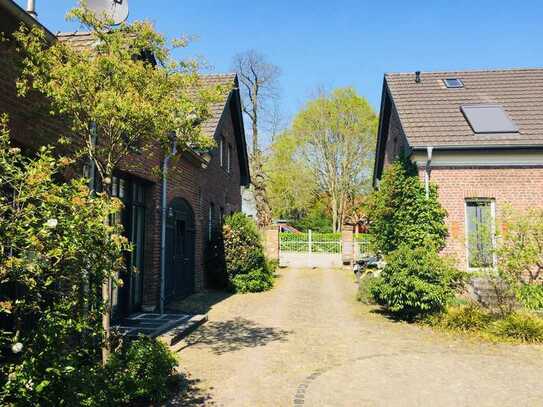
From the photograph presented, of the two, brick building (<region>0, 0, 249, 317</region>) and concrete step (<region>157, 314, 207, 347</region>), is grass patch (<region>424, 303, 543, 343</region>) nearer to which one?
concrete step (<region>157, 314, 207, 347</region>)

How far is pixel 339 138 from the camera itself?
33.5 m

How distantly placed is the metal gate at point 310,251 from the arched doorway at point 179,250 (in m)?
12.8

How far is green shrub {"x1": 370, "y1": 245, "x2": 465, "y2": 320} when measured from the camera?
933 centimetres

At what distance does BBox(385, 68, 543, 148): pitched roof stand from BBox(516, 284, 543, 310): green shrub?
491cm

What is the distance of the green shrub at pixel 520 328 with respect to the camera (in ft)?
25.8

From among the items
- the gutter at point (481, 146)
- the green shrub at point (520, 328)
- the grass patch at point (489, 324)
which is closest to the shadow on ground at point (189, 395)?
the grass patch at point (489, 324)

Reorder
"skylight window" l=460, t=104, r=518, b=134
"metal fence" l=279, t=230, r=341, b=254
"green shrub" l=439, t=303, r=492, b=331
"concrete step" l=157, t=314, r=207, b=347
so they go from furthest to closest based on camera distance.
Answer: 1. "metal fence" l=279, t=230, r=341, b=254
2. "skylight window" l=460, t=104, r=518, b=134
3. "green shrub" l=439, t=303, r=492, b=331
4. "concrete step" l=157, t=314, r=207, b=347

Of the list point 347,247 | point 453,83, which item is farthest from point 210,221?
point 347,247

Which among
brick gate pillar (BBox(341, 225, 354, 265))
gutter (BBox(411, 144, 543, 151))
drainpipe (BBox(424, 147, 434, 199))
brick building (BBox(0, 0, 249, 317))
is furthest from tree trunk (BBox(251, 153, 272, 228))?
gutter (BBox(411, 144, 543, 151))

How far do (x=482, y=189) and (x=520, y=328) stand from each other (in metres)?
5.46

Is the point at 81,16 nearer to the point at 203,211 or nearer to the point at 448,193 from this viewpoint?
the point at 203,211

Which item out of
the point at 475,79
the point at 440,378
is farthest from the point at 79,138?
the point at 475,79

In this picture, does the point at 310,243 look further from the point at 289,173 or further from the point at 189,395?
the point at 189,395

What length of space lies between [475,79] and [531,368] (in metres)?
12.8
